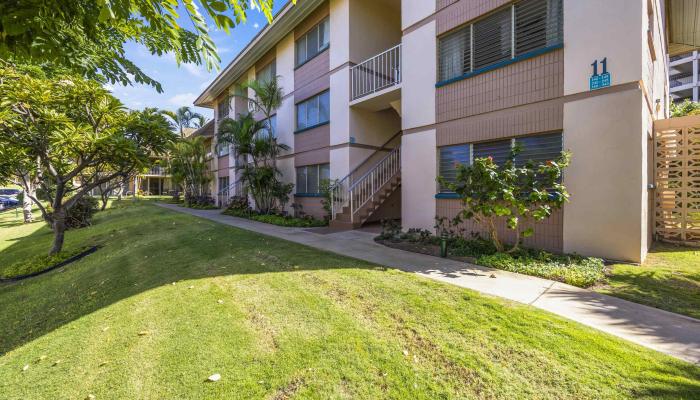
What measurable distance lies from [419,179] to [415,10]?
530 centimetres

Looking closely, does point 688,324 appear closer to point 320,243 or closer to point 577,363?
point 577,363

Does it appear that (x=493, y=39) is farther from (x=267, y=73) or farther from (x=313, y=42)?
(x=267, y=73)

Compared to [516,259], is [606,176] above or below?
above

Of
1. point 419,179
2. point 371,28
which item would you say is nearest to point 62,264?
point 419,179

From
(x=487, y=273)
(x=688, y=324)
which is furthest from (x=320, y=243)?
(x=688, y=324)

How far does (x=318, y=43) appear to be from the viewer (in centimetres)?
1270

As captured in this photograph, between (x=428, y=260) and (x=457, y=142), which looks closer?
(x=428, y=260)

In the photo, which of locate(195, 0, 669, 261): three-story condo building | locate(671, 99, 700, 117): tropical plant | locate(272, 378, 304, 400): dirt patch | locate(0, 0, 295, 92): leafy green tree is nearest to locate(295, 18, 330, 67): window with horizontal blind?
locate(195, 0, 669, 261): three-story condo building

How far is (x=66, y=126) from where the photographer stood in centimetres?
636

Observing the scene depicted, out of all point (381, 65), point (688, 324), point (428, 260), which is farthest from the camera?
point (381, 65)

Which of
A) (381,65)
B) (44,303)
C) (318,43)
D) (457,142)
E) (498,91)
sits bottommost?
(44,303)

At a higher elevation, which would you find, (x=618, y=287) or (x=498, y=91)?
(x=498, y=91)

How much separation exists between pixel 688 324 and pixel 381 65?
37.0ft

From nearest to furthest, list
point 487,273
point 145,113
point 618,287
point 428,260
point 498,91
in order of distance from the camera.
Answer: point 618,287
point 487,273
point 428,260
point 498,91
point 145,113
